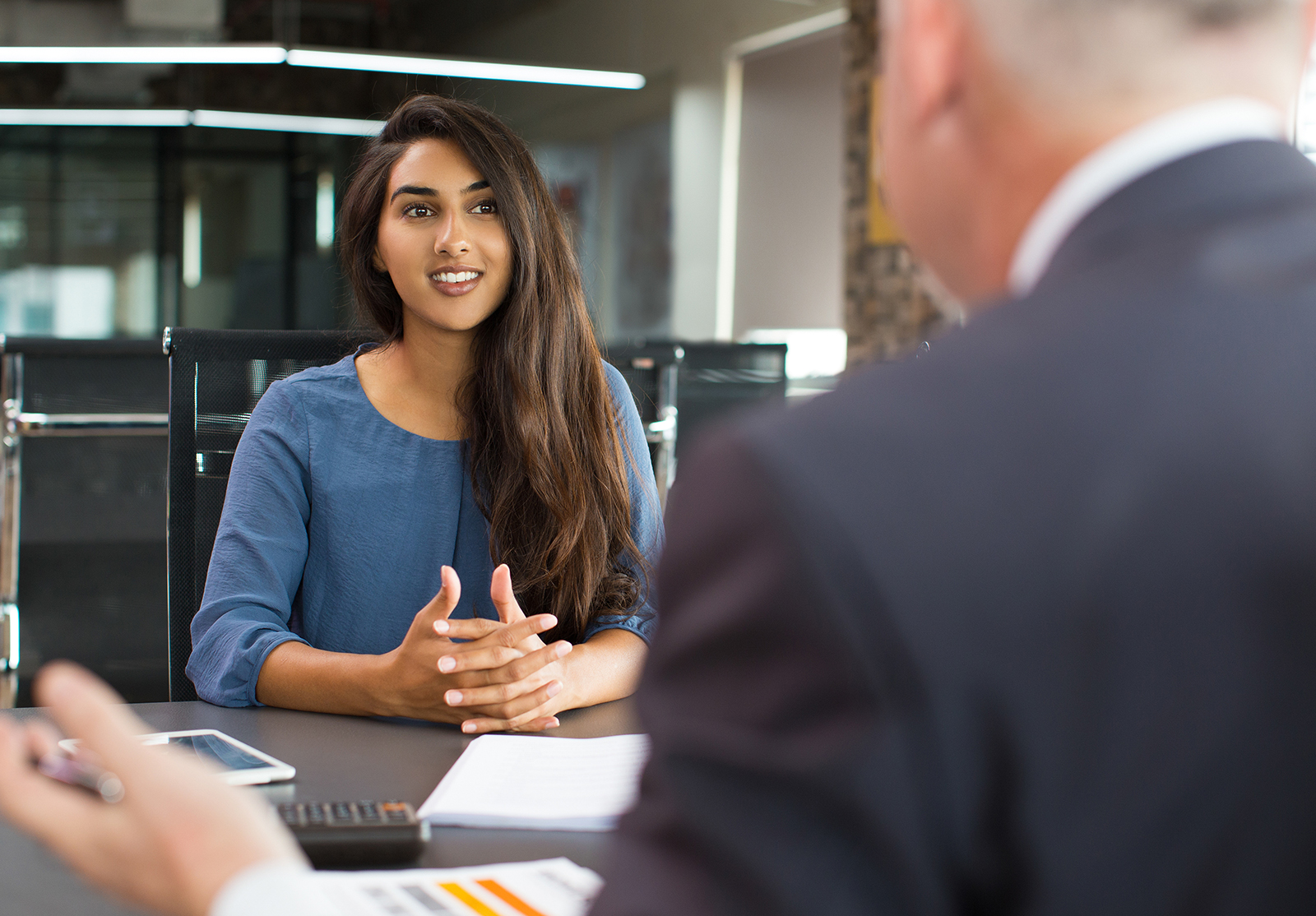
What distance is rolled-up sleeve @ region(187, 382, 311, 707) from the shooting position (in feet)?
3.86

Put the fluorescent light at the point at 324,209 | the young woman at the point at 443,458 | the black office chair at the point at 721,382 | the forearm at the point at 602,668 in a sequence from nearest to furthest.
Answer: the forearm at the point at 602,668, the young woman at the point at 443,458, the black office chair at the point at 721,382, the fluorescent light at the point at 324,209

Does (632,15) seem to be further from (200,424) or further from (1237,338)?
(1237,338)

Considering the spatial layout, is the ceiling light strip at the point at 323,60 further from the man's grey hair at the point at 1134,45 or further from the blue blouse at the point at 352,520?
the man's grey hair at the point at 1134,45

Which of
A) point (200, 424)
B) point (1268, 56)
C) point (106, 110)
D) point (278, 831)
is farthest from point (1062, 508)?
point (106, 110)

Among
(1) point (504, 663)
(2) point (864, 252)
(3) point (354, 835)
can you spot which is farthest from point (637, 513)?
(2) point (864, 252)

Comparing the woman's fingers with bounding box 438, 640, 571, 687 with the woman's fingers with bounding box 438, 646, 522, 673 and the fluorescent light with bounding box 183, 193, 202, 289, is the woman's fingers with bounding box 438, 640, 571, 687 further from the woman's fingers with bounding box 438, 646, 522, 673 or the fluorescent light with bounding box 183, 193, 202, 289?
the fluorescent light with bounding box 183, 193, 202, 289

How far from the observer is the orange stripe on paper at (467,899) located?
65 centimetres

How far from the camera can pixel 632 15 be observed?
6.70 m

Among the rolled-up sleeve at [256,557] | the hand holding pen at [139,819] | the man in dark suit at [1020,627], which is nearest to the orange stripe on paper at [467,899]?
the hand holding pen at [139,819]

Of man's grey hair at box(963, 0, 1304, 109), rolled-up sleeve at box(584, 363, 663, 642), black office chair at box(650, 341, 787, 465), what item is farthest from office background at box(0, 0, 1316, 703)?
man's grey hair at box(963, 0, 1304, 109)

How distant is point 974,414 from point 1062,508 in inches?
1.4

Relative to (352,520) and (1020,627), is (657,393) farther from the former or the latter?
(1020,627)

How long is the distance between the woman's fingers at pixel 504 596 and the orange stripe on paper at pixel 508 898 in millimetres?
400

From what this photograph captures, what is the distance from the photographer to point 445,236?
58.1 inches
